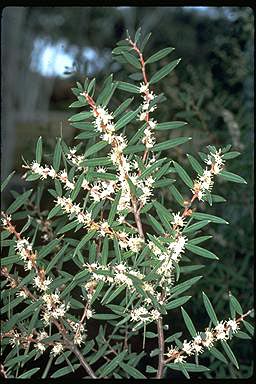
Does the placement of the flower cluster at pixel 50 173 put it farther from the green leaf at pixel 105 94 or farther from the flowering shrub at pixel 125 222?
the green leaf at pixel 105 94

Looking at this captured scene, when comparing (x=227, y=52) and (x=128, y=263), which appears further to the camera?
(x=227, y=52)

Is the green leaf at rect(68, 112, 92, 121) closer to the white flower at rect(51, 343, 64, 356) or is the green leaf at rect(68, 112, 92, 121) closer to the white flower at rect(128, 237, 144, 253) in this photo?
the white flower at rect(128, 237, 144, 253)

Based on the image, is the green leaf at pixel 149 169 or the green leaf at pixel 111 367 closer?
the green leaf at pixel 149 169

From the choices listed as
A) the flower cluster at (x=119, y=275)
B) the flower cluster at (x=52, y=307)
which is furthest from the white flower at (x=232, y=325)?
the flower cluster at (x=52, y=307)

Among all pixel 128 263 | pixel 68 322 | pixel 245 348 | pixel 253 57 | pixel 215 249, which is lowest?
pixel 245 348

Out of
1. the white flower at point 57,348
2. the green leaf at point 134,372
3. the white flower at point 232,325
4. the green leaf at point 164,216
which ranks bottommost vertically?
the green leaf at point 134,372

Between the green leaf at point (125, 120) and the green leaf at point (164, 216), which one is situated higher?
the green leaf at point (125, 120)

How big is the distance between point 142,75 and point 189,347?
35 centimetres

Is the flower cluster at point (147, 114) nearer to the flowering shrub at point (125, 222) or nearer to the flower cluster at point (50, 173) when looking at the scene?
the flowering shrub at point (125, 222)

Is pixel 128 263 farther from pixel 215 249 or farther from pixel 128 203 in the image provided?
pixel 215 249

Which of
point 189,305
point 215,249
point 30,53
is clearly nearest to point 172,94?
point 215,249

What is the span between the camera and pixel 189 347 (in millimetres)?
738

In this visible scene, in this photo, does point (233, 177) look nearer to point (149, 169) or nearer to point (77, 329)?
point (149, 169)

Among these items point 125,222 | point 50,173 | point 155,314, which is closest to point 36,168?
point 50,173
